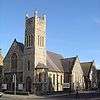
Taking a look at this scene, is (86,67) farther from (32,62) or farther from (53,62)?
(32,62)

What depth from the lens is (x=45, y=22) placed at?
84312 millimetres

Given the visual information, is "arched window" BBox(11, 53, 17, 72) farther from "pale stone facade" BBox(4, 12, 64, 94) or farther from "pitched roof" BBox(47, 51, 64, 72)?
"pitched roof" BBox(47, 51, 64, 72)

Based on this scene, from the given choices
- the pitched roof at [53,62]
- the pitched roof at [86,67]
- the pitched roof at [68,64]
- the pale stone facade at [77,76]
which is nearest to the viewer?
the pitched roof at [53,62]

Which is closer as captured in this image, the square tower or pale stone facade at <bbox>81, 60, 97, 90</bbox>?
the square tower

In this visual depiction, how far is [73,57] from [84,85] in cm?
1332

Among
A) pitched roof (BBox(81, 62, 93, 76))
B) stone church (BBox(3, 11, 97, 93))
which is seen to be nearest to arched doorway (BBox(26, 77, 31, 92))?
stone church (BBox(3, 11, 97, 93))

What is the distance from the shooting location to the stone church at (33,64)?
7856cm

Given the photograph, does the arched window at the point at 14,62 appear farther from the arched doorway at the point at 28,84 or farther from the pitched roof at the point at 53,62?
the pitched roof at the point at 53,62

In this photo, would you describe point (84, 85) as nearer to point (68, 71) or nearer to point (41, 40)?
point (68, 71)

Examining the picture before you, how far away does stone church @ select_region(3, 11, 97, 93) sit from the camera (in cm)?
7856

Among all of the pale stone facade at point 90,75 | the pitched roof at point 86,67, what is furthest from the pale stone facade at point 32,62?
the pitched roof at point 86,67

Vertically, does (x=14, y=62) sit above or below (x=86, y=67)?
below

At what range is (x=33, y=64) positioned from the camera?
79125mm

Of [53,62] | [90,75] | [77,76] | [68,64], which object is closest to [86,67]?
[90,75]
